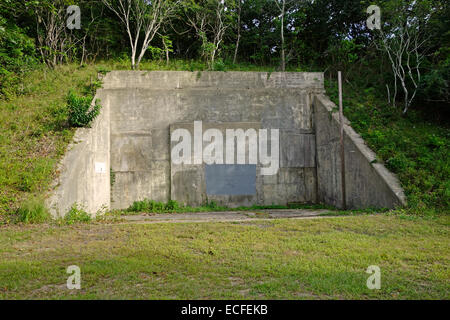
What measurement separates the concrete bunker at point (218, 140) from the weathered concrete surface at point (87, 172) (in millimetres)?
112

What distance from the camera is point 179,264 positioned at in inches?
202

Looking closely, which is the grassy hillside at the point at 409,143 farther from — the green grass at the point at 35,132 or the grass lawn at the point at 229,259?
the green grass at the point at 35,132

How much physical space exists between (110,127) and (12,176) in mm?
4905

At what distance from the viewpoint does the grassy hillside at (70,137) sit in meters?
9.05

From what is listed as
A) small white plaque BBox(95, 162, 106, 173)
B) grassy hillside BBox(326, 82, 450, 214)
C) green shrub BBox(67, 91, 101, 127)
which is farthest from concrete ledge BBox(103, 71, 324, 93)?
small white plaque BBox(95, 162, 106, 173)

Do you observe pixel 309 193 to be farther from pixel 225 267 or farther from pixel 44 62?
pixel 44 62

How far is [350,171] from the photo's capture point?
39.1ft

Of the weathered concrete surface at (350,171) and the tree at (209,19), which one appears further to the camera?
the tree at (209,19)
